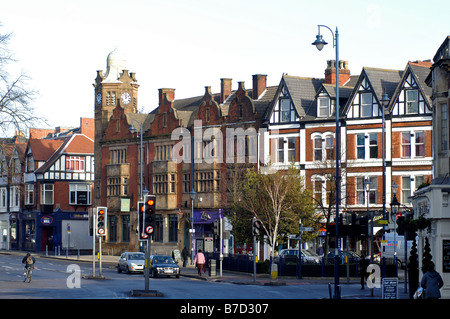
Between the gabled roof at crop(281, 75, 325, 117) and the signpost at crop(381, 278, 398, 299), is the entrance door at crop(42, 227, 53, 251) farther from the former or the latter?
the signpost at crop(381, 278, 398, 299)

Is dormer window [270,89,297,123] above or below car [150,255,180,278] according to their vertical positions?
above

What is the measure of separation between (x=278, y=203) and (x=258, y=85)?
808 inches

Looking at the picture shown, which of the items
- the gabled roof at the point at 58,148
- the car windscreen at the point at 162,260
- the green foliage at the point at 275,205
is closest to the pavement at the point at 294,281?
the car windscreen at the point at 162,260

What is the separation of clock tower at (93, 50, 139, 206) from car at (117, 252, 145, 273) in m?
31.9

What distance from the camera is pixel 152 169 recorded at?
7675 cm

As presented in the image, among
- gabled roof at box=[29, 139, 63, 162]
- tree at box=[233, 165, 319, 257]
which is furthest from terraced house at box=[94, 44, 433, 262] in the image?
gabled roof at box=[29, 139, 63, 162]

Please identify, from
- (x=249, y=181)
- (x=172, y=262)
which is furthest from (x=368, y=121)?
(x=172, y=262)

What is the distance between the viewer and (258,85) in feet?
238

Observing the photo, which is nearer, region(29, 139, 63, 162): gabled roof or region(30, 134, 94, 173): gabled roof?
region(30, 134, 94, 173): gabled roof

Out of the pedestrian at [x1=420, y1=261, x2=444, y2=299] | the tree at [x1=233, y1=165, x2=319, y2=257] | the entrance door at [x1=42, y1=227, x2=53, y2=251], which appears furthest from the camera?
the entrance door at [x1=42, y1=227, x2=53, y2=251]

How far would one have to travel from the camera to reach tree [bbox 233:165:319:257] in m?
53.9
